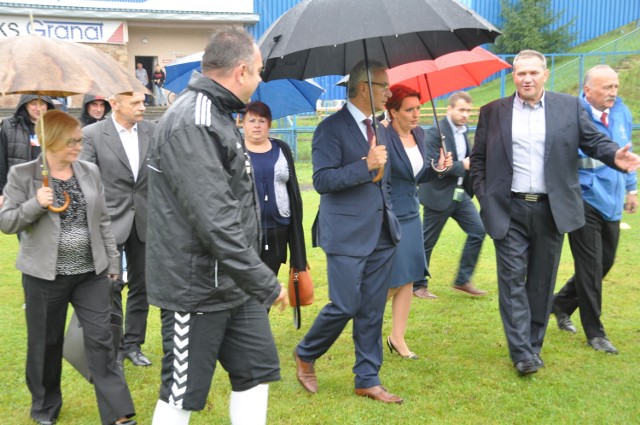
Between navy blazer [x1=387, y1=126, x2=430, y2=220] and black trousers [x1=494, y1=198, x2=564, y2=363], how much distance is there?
2.34 ft

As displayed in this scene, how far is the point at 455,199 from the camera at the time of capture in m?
6.99

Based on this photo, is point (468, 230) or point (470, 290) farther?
point (468, 230)

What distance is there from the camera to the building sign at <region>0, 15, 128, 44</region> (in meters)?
28.9

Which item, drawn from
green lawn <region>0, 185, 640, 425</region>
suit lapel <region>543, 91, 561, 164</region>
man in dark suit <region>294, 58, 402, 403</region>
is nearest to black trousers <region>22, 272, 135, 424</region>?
green lawn <region>0, 185, 640, 425</region>

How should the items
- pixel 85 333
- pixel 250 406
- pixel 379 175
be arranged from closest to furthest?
pixel 250 406 → pixel 85 333 → pixel 379 175

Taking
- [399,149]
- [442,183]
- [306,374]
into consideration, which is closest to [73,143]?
[306,374]

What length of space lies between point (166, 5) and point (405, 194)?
28772 millimetres

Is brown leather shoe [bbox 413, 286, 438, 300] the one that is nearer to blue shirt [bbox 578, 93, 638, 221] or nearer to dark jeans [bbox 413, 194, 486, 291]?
dark jeans [bbox 413, 194, 486, 291]

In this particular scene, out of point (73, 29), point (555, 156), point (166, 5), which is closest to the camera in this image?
point (555, 156)

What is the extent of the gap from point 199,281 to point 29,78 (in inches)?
54.8

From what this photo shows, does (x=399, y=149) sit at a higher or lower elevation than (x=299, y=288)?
higher

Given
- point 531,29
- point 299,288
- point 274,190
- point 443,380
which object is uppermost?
point 531,29

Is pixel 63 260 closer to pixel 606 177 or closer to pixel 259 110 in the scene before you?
pixel 259 110

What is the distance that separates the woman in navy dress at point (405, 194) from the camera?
5.24m
